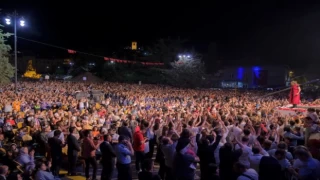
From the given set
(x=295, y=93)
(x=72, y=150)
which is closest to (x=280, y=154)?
(x=72, y=150)

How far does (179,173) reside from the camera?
20.4ft

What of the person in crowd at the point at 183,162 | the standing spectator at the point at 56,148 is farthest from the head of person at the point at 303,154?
the standing spectator at the point at 56,148

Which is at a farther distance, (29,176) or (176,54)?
(176,54)

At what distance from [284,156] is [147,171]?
7.66 ft

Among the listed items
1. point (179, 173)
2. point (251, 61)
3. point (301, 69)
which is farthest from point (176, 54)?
point (179, 173)

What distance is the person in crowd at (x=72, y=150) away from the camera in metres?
8.50

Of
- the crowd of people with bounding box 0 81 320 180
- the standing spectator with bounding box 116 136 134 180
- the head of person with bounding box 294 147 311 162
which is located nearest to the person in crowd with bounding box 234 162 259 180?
the crowd of people with bounding box 0 81 320 180

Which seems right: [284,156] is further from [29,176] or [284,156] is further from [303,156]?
[29,176]

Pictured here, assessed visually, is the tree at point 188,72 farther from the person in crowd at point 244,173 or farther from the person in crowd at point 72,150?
the person in crowd at point 244,173

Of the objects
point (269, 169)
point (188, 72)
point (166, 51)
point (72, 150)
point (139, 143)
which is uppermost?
point (166, 51)

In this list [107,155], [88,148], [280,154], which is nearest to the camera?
[280,154]

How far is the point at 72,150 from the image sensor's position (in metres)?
8.65

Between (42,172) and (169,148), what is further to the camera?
(169,148)

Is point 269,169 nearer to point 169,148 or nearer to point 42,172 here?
point 169,148
